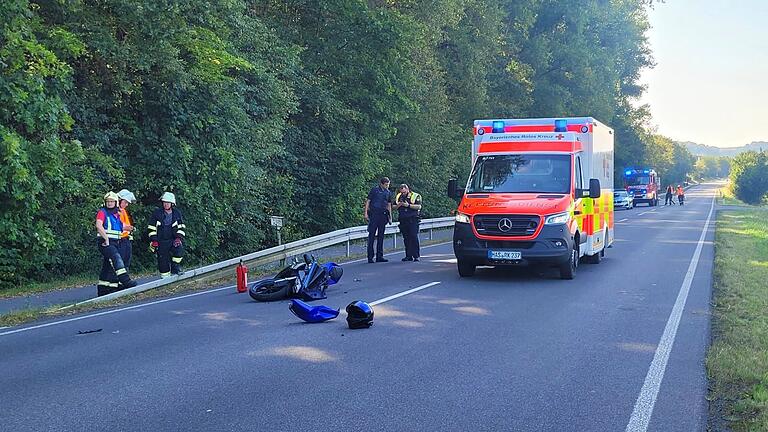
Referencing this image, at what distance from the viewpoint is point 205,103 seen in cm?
1862

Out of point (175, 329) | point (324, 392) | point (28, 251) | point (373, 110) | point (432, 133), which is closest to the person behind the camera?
point (324, 392)

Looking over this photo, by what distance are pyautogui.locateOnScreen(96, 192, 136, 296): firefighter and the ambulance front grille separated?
6.24 meters

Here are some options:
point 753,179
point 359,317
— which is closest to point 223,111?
point 359,317

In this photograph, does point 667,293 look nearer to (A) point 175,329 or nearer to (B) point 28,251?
(A) point 175,329

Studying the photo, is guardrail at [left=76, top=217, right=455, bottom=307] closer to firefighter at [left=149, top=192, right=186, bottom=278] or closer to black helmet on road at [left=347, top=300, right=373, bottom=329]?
firefighter at [left=149, top=192, right=186, bottom=278]

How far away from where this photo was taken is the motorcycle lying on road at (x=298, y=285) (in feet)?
38.3

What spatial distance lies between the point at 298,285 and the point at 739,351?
635cm

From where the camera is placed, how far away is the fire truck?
67.8m

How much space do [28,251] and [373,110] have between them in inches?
583

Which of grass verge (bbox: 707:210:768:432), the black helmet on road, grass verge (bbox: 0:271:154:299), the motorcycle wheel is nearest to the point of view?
grass verge (bbox: 707:210:768:432)

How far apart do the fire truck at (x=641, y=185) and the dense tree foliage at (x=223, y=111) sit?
1377 inches

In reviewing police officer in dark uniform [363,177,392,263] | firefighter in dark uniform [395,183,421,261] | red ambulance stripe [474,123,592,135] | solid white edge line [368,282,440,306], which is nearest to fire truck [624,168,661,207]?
firefighter in dark uniform [395,183,421,261]

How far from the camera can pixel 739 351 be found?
776cm

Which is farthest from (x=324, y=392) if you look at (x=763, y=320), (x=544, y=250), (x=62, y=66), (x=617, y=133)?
(x=617, y=133)
